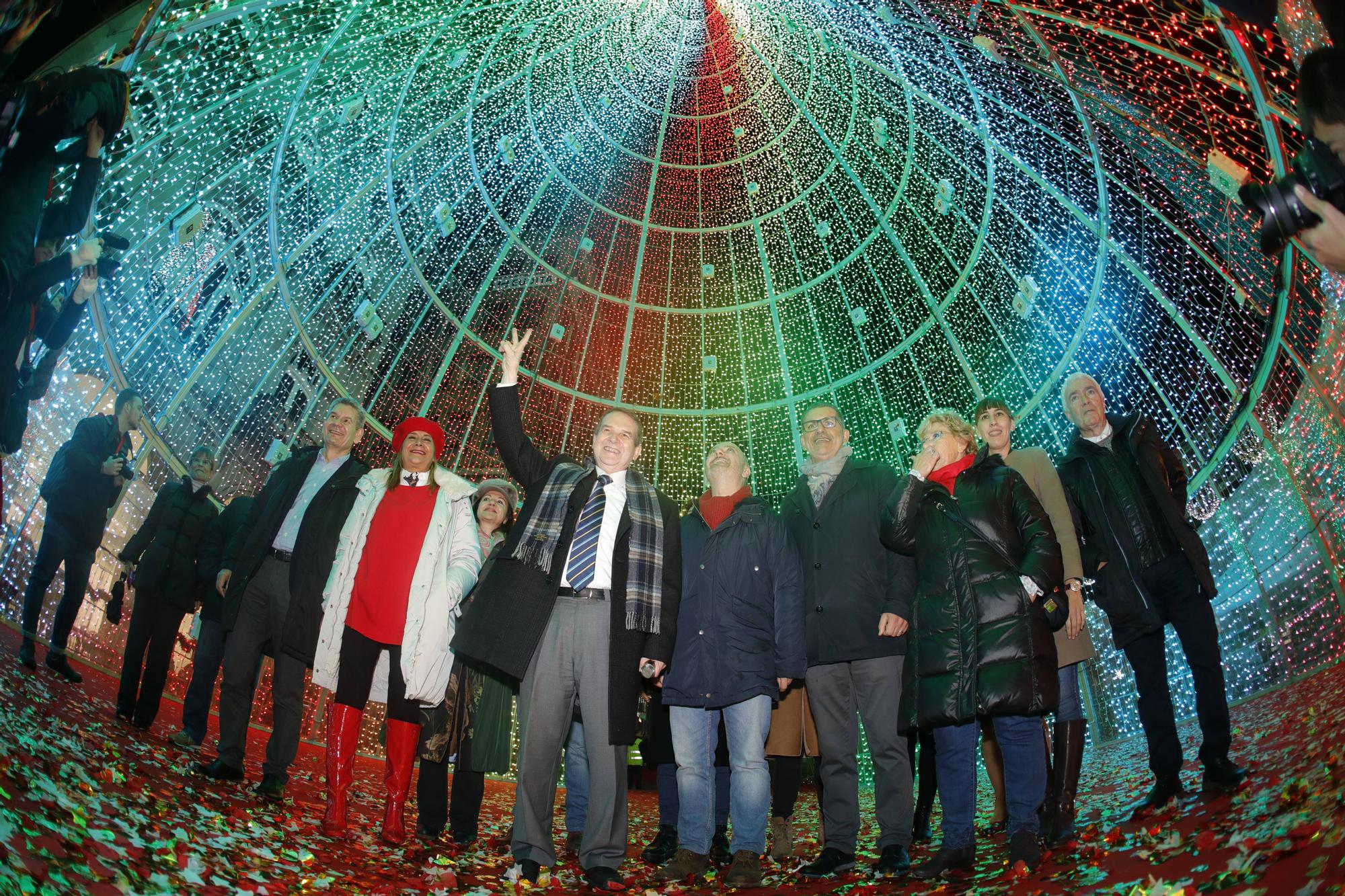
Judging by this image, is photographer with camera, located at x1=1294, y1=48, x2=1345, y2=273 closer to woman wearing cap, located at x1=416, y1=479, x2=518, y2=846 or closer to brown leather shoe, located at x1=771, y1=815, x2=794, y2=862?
brown leather shoe, located at x1=771, y1=815, x2=794, y2=862

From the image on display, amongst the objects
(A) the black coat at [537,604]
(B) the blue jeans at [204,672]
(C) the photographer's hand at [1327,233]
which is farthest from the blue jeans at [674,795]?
(C) the photographer's hand at [1327,233]

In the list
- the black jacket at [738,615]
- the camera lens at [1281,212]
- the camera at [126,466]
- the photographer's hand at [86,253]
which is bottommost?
the black jacket at [738,615]

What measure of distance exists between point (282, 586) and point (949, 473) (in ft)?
13.8

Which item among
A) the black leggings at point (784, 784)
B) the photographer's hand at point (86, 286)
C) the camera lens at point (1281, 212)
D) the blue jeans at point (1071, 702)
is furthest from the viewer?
the black leggings at point (784, 784)

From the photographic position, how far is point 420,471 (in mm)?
5293

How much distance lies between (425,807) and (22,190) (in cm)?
393

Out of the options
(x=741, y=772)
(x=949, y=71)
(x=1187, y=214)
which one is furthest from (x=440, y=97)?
(x=741, y=772)

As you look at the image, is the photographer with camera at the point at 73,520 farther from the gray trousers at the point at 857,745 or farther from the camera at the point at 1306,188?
the camera at the point at 1306,188

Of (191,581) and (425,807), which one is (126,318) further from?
(425,807)

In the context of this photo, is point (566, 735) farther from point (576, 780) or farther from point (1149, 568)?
point (1149, 568)

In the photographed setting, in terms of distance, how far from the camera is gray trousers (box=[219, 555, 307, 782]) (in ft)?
16.1

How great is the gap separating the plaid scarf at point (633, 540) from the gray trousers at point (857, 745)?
1.03m

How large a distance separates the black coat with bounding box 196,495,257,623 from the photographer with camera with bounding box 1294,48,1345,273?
6067mm

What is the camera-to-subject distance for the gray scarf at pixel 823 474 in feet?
17.0
